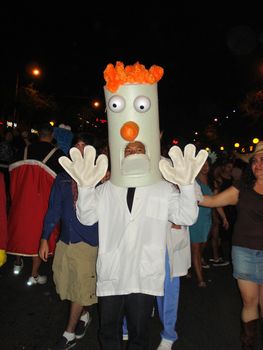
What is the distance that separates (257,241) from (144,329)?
4.36 feet

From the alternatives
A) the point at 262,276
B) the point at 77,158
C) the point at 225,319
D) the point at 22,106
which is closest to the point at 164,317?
the point at 262,276

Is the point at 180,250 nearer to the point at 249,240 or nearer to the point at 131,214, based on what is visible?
the point at 249,240

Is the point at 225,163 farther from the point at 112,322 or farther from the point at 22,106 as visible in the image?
the point at 22,106

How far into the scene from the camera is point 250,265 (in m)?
3.30

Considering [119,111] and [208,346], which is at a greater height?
[119,111]

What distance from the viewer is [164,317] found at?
11.4ft

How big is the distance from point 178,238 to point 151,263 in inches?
35.5

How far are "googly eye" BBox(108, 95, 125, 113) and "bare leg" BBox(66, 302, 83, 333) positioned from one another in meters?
1.92

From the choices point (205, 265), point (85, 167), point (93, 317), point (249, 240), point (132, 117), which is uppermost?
point (132, 117)

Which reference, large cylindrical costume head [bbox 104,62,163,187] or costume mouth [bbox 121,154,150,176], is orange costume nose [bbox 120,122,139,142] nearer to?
large cylindrical costume head [bbox 104,62,163,187]

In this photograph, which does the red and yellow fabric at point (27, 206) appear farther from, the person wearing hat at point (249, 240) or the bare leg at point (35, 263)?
the person wearing hat at point (249, 240)

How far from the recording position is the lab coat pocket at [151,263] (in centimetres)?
266

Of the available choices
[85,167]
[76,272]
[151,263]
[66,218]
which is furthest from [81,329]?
[85,167]

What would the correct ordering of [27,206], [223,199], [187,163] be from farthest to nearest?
[27,206] < [223,199] < [187,163]
